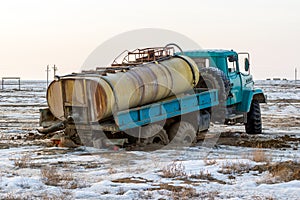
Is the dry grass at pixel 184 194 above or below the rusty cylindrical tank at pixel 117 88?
below

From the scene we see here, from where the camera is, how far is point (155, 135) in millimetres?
13094

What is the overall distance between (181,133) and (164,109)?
113cm

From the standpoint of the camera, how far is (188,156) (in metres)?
11.7

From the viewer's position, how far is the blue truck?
1198 cm

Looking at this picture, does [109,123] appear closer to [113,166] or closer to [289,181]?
[113,166]

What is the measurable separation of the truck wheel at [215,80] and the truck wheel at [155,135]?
218 centimetres

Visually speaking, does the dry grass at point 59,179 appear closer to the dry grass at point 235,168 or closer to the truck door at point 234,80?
the dry grass at point 235,168

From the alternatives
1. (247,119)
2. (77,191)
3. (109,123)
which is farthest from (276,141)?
(77,191)

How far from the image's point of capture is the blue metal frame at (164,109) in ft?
38.8

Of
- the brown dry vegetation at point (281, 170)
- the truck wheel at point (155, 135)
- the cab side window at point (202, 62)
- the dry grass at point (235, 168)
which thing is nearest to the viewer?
the brown dry vegetation at point (281, 170)

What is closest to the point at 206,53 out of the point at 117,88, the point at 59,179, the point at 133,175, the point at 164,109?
the point at 164,109

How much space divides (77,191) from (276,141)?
27.9 feet

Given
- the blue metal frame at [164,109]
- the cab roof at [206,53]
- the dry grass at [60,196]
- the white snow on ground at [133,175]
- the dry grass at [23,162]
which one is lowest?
the dry grass at [60,196]

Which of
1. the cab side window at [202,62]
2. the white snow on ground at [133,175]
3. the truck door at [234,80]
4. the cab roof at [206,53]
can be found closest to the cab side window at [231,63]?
the truck door at [234,80]
